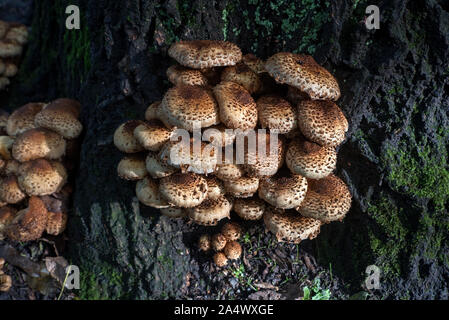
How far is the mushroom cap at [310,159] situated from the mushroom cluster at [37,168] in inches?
92.3

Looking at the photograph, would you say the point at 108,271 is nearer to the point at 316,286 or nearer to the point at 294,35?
the point at 316,286

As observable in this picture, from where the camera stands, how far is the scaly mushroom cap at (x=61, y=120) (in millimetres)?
3529

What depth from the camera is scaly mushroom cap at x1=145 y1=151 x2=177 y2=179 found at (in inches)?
111

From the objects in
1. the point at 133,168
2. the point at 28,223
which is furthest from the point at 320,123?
the point at 28,223

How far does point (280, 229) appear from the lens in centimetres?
300

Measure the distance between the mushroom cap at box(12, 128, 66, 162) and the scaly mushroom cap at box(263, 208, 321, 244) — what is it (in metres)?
2.30

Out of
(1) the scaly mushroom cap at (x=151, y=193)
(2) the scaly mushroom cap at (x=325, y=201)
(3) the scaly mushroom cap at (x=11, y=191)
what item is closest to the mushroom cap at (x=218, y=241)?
(1) the scaly mushroom cap at (x=151, y=193)

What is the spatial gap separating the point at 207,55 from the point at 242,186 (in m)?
1.10

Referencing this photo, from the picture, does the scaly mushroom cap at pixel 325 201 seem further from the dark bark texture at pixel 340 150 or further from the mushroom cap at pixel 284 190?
the dark bark texture at pixel 340 150

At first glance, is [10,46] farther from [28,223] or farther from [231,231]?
[231,231]

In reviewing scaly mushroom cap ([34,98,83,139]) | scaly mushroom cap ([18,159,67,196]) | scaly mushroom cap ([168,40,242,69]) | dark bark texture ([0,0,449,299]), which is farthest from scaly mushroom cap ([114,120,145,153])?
scaly mushroom cap ([18,159,67,196])

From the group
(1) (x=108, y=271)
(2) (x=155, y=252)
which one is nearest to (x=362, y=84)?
(2) (x=155, y=252)

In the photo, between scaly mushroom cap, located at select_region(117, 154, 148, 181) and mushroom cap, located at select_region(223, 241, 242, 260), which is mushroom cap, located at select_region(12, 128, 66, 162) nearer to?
scaly mushroom cap, located at select_region(117, 154, 148, 181)

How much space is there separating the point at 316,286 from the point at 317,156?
5.86 feet
